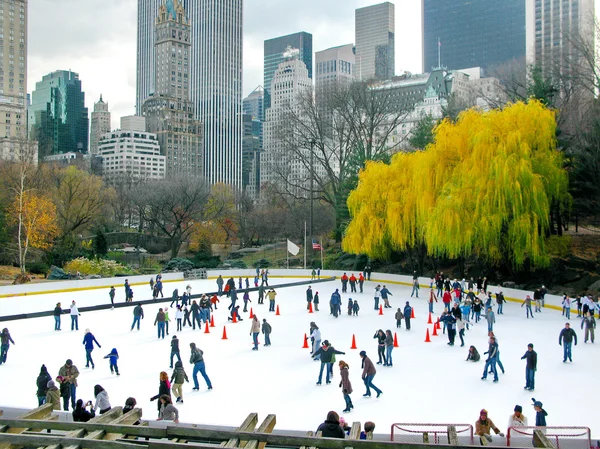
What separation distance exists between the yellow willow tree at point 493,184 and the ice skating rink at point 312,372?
6658 mm

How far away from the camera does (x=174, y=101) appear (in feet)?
609

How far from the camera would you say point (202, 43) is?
19350 cm

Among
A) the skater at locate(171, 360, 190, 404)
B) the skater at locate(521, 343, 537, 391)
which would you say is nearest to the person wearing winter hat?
the skater at locate(521, 343, 537, 391)

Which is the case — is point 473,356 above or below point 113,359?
below

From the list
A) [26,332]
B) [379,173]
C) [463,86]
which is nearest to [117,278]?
[26,332]

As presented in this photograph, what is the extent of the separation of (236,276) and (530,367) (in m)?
30.5

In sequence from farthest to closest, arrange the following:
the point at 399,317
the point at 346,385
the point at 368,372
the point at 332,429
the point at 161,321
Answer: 1. the point at 399,317
2. the point at 161,321
3. the point at 368,372
4. the point at 346,385
5. the point at 332,429

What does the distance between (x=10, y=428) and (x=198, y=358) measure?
7.46 m

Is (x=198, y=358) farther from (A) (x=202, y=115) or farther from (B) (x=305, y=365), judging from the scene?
(A) (x=202, y=115)

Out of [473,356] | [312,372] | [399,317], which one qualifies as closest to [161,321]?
[312,372]

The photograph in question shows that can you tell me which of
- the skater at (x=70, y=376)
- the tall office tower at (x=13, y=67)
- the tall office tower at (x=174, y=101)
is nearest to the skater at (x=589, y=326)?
the skater at (x=70, y=376)

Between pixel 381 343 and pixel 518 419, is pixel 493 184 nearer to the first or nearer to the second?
pixel 381 343

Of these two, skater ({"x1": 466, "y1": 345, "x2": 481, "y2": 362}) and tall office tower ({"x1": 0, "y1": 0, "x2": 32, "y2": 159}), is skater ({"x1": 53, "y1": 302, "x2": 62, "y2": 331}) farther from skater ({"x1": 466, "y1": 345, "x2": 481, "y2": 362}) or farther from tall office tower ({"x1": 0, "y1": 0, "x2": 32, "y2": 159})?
tall office tower ({"x1": 0, "y1": 0, "x2": 32, "y2": 159})

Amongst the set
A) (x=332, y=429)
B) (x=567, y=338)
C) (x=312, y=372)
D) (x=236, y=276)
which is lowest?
(x=312, y=372)
